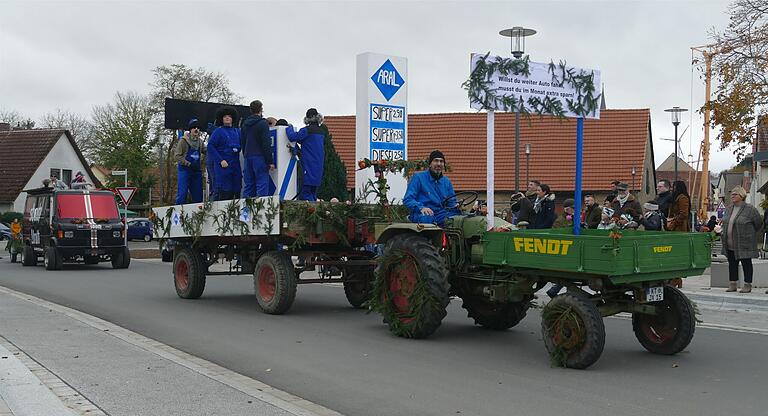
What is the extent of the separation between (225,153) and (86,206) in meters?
11.7

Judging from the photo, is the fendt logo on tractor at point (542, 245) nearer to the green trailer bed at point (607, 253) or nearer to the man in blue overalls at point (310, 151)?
the green trailer bed at point (607, 253)

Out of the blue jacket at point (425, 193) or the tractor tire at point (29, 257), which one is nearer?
the blue jacket at point (425, 193)

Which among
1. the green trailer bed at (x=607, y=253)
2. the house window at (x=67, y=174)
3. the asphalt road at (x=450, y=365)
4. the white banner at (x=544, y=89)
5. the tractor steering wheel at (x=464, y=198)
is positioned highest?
the house window at (x=67, y=174)

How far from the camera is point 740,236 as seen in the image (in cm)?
1370

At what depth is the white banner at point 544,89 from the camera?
10.4 m

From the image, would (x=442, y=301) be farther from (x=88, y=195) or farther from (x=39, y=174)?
(x=39, y=174)

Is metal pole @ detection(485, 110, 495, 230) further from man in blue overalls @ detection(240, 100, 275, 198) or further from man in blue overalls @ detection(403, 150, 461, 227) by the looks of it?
man in blue overalls @ detection(240, 100, 275, 198)

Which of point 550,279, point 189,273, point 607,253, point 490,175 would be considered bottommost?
point 189,273

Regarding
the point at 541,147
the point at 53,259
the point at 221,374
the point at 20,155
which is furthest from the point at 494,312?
the point at 20,155

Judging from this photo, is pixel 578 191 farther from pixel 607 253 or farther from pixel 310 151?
pixel 310 151

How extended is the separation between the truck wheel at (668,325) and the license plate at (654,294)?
0.93 ft

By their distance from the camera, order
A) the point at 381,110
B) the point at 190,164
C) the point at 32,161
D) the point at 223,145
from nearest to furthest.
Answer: the point at 223,145
the point at 190,164
the point at 381,110
the point at 32,161

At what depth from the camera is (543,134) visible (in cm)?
3928

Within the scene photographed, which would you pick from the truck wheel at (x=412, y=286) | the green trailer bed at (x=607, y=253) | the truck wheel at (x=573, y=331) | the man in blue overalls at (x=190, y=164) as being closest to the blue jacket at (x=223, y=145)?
the man in blue overalls at (x=190, y=164)
